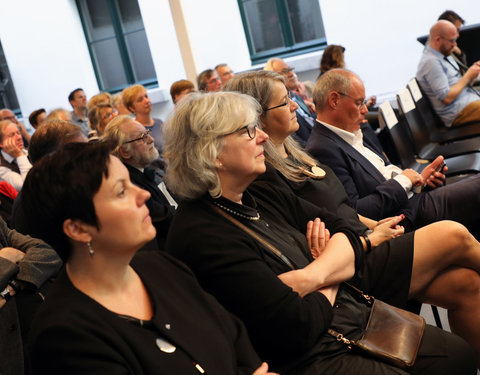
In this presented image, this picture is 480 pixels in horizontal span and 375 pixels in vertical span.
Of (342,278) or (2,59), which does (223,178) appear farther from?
(2,59)

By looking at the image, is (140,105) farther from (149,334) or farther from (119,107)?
(149,334)

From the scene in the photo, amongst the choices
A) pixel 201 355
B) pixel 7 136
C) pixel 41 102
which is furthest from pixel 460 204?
pixel 41 102

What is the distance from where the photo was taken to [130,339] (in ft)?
4.12

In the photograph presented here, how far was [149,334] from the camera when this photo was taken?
132 cm

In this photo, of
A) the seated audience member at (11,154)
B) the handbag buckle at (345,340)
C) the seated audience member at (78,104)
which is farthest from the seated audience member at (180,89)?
the handbag buckle at (345,340)

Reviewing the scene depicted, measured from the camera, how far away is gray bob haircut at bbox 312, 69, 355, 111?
3002 mm

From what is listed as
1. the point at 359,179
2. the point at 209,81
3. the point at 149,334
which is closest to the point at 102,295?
the point at 149,334

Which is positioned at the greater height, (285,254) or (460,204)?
(285,254)

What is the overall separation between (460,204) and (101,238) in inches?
85.2

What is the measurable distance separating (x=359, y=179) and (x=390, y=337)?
1244mm

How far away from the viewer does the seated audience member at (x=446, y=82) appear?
4.96m

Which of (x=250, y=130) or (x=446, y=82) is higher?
(x=250, y=130)

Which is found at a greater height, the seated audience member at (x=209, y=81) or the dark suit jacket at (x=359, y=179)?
the seated audience member at (x=209, y=81)

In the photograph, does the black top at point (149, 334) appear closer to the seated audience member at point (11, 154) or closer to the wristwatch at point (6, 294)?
the wristwatch at point (6, 294)
